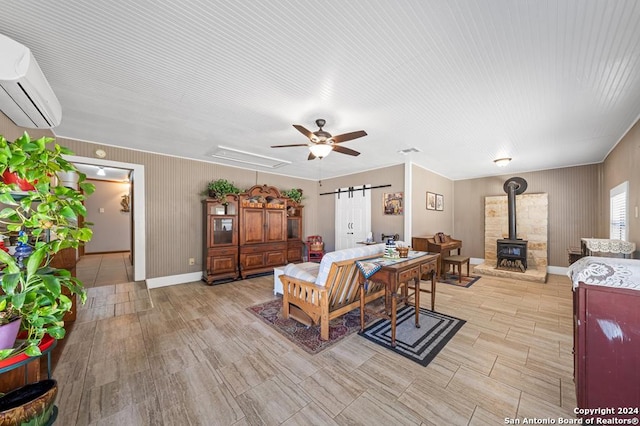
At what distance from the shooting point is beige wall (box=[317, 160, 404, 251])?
17.9ft

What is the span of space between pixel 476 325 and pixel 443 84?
2916 mm

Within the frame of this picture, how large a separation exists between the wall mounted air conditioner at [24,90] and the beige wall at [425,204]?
5583 millimetres

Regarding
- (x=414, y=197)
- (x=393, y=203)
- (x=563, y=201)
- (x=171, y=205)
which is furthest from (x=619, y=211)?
(x=171, y=205)

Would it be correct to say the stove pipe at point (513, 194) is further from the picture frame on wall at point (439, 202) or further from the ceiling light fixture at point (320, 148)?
the ceiling light fixture at point (320, 148)

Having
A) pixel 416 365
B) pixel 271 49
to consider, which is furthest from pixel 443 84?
pixel 416 365

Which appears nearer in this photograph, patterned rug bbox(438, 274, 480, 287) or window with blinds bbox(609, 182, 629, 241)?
window with blinds bbox(609, 182, 629, 241)

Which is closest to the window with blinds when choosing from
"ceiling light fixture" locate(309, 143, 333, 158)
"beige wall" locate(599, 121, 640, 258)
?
"beige wall" locate(599, 121, 640, 258)

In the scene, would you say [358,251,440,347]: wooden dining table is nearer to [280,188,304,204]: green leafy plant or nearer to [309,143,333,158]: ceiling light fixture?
Answer: [309,143,333,158]: ceiling light fixture

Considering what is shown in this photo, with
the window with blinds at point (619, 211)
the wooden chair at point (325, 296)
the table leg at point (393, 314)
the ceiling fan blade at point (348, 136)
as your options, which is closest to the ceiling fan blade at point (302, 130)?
the ceiling fan blade at point (348, 136)

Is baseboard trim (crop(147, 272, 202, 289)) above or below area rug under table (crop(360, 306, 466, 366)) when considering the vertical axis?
above

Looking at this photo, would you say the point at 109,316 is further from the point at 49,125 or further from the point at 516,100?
the point at 516,100

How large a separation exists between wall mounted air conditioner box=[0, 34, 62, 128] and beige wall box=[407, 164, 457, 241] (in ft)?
18.3

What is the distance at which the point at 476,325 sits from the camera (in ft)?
9.78

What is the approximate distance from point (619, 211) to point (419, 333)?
403cm
